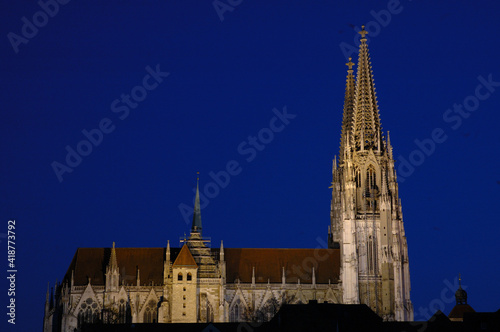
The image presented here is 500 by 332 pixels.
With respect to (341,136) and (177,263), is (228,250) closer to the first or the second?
(177,263)

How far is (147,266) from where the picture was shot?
101125 millimetres

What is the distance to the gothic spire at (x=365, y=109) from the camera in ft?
352

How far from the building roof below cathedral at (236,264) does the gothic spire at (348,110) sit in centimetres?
1494

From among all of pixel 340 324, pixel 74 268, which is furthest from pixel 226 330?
pixel 74 268

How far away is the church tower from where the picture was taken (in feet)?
323

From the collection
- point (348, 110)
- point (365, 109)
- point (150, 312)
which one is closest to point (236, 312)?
point (150, 312)

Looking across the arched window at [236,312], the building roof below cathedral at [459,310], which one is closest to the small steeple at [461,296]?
the building roof below cathedral at [459,310]

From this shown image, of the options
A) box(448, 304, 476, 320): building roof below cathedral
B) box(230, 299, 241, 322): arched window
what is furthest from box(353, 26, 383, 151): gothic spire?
box(230, 299, 241, 322): arched window

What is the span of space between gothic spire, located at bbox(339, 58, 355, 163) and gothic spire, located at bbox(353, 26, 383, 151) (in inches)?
53.9

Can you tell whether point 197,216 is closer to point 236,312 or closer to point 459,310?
point 236,312

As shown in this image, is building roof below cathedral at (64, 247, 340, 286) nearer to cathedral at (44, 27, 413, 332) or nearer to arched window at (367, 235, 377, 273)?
cathedral at (44, 27, 413, 332)

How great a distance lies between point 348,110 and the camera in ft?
377

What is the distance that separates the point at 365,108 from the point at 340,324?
167 ft

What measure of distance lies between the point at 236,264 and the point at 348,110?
26.4 m
